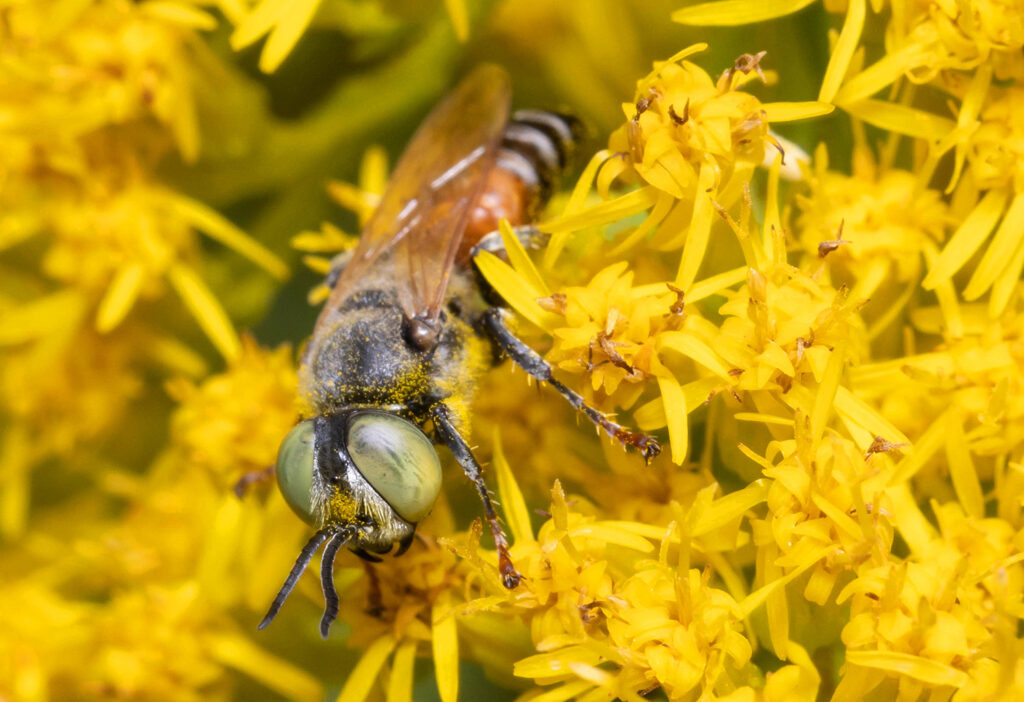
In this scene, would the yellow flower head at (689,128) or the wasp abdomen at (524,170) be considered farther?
the wasp abdomen at (524,170)

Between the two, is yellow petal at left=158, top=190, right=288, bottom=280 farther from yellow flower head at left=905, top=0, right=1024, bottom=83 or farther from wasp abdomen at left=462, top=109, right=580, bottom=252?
yellow flower head at left=905, top=0, right=1024, bottom=83

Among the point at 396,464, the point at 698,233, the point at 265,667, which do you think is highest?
the point at 698,233

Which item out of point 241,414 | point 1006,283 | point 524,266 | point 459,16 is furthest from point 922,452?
point 241,414

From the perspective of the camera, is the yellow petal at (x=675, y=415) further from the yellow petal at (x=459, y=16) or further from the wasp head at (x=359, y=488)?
the yellow petal at (x=459, y=16)

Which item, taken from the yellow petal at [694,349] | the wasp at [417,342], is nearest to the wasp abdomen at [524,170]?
the wasp at [417,342]

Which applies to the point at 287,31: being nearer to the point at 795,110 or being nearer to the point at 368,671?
the point at 795,110

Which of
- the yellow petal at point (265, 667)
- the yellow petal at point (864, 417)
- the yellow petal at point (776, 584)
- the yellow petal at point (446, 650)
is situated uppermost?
the yellow petal at point (864, 417)

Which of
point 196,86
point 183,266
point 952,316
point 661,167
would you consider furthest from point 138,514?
point 952,316
